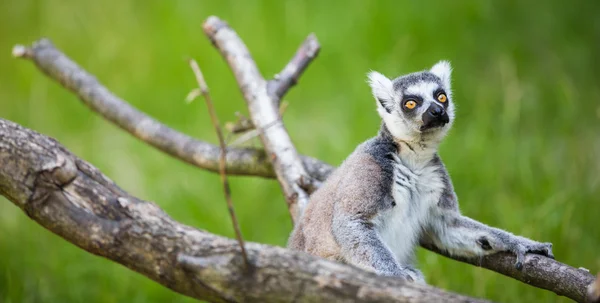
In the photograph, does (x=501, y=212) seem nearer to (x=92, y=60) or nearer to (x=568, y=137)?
(x=568, y=137)

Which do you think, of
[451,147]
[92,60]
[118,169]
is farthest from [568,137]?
[92,60]

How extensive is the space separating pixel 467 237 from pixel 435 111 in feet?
2.02

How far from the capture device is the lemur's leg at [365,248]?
3062 millimetres

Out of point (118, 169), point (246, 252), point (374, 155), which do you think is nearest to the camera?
point (246, 252)

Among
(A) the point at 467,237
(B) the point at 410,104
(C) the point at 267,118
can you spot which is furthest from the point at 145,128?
(A) the point at 467,237

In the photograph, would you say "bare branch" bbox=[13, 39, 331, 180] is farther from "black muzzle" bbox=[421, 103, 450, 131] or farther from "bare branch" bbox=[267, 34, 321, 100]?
"black muzzle" bbox=[421, 103, 450, 131]

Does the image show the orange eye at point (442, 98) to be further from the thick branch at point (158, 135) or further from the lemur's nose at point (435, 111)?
the thick branch at point (158, 135)

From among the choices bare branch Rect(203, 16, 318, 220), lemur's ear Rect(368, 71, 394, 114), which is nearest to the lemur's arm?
lemur's ear Rect(368, 71, 394, 114)

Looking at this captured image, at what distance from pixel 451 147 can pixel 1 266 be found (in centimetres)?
375

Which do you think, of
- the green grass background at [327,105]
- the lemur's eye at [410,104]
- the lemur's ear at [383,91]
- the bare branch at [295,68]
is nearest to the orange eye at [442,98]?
the lemur's eye at [410,104]

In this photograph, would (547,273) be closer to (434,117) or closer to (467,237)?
(467,237)

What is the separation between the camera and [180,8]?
841 cm

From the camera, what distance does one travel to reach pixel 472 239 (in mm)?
3383

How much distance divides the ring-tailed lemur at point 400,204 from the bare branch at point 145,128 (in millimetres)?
702
